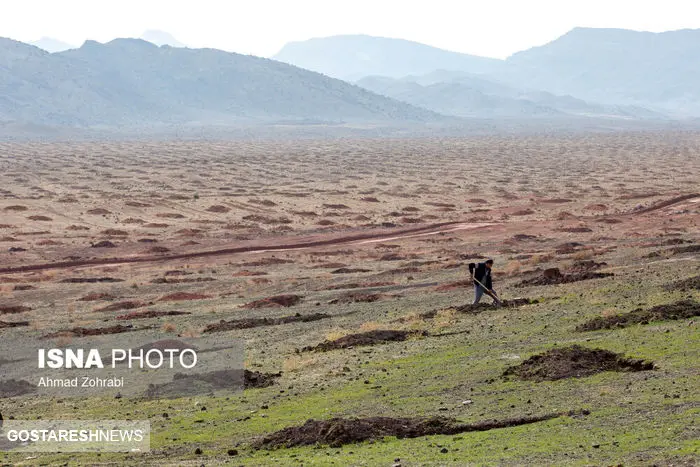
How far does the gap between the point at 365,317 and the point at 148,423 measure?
13.3 meters

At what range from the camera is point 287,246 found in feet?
197

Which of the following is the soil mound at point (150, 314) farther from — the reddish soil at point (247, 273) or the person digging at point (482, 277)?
the person digging at point (482, 277)

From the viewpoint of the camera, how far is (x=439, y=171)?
415ft

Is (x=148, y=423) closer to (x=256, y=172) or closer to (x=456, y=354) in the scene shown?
(x=456, y=354)

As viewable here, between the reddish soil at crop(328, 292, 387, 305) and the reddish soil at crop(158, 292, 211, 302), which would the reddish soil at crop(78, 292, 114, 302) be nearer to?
the reddish soil at crop(158, 292, 211, 302)

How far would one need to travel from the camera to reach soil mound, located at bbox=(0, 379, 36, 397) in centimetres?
2569

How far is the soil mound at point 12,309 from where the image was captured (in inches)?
1545

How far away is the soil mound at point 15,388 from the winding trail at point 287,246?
88.0 ft

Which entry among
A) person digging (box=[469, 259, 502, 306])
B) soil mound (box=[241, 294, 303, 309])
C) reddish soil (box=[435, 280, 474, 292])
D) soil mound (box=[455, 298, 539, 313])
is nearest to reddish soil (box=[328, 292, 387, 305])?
soil mound (box=[241, 294, 303, 309])

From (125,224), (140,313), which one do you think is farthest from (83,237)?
(140,313)

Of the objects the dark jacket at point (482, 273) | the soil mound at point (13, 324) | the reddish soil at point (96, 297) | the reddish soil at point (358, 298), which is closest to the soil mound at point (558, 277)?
the reddish soil at point (358, 298)

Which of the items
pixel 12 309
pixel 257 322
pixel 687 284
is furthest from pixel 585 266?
pixel 12 309

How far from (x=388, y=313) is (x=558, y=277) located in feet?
23.1

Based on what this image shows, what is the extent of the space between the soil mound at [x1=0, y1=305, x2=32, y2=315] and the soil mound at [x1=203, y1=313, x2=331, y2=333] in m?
10.2
